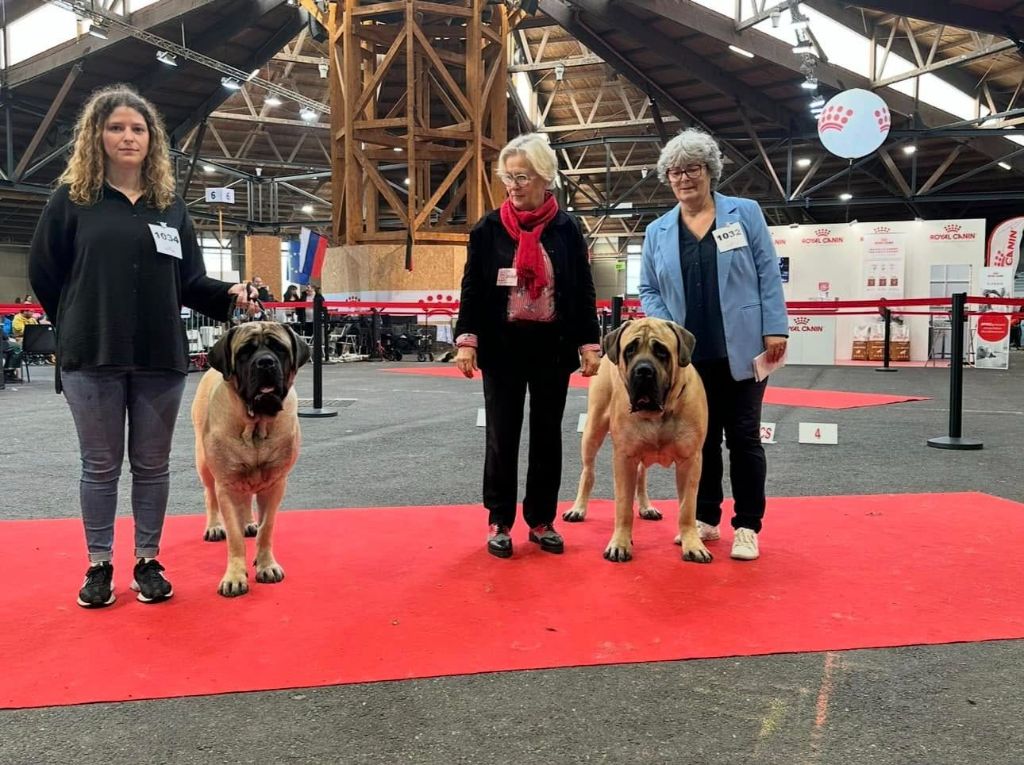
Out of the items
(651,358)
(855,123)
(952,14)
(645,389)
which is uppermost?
(952,14)

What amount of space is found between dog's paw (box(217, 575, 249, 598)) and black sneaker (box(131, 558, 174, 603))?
0.16 m

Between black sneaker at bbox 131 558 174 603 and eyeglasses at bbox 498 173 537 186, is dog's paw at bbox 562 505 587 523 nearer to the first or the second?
eyeglasses at bbox 498 173 537 186

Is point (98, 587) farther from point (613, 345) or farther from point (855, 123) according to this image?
point (855, 123)

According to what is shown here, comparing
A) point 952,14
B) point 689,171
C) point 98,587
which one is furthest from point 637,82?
point 98,587

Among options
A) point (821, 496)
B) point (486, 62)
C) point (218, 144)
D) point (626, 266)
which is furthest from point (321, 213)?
point (821, 496)

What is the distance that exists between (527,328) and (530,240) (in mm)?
324

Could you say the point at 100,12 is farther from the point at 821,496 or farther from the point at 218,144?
the point at 821,496

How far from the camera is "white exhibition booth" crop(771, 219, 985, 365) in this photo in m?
Result: 14.9

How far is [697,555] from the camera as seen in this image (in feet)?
9.16

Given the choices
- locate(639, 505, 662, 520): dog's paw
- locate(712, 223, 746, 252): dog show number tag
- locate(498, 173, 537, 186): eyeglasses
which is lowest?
locate(639, 505, 662, 520): dog's paw

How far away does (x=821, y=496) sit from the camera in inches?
151

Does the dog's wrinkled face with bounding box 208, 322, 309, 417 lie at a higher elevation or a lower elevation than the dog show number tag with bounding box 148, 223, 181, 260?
lower

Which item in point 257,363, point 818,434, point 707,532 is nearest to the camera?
point 257,363

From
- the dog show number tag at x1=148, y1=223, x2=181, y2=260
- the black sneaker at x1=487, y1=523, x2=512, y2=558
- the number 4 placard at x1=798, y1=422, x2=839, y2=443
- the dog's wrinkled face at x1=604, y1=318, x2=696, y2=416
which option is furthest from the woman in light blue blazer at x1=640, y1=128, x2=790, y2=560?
the number 4 placard at x1=798, y1=422, x2=839, y2=443
